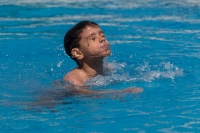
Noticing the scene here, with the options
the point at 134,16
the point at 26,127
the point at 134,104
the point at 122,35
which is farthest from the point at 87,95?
the point at 134,16

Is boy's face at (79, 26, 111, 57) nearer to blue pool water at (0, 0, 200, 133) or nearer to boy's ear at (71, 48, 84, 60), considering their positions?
boy's ear at (71, 48, 84, 60)

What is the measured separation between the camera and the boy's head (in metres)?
5.33

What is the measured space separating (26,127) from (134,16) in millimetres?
5984

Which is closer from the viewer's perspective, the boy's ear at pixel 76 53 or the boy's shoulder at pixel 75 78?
the boy's shoulder at pixel 75 78

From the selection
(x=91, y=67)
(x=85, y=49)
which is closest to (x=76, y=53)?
(x=85, y=49)

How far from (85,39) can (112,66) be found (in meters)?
0.98

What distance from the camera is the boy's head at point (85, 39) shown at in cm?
533

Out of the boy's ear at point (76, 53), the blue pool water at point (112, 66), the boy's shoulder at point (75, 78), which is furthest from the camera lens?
the boy's ear at point (76, 53)

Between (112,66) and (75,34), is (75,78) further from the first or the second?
(112,66)

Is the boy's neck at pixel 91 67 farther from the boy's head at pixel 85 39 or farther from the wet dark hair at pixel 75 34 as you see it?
the wet dark hair at pixel 75 34

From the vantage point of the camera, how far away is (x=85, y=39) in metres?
5.41

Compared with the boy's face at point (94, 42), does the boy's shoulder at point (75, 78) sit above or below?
below

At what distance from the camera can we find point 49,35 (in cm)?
849

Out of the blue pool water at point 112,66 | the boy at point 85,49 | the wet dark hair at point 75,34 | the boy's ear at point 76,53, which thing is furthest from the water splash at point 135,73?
the wet dark hair at point 75,34
